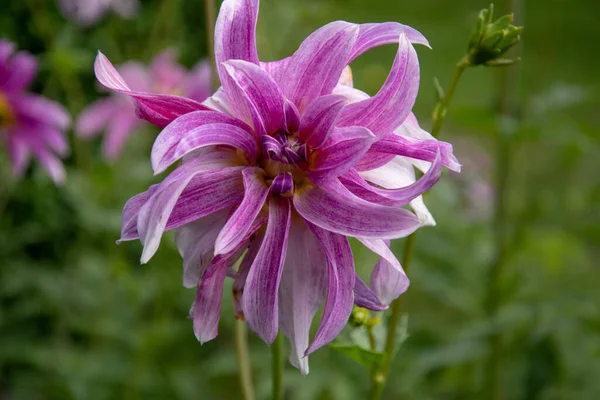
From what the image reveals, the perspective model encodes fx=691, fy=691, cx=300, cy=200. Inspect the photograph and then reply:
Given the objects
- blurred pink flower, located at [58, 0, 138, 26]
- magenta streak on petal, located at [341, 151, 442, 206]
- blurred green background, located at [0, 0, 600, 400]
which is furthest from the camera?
blurred pink flower, located at [58, 0, 138, 26]

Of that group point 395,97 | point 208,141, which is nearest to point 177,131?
point 208,141

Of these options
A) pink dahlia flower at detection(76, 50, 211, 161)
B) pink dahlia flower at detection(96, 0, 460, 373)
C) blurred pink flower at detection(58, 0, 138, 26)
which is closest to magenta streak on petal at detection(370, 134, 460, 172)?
pink dahlia flower at detection(96, 0, 460, 373)

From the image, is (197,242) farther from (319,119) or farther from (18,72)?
(18,72)

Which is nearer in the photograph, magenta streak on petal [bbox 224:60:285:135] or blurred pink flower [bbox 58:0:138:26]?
magenta streak on petal [bbox 224:60:285:135]

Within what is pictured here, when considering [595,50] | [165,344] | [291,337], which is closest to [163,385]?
[165,344]

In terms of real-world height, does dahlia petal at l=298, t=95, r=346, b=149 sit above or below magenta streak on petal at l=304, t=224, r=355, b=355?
above

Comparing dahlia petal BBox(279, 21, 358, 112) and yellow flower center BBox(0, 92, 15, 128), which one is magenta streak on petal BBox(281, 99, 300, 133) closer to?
dahlia petal BBox(279, 21, 358, 112)

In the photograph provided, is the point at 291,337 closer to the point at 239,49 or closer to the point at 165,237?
the point at 239,49
